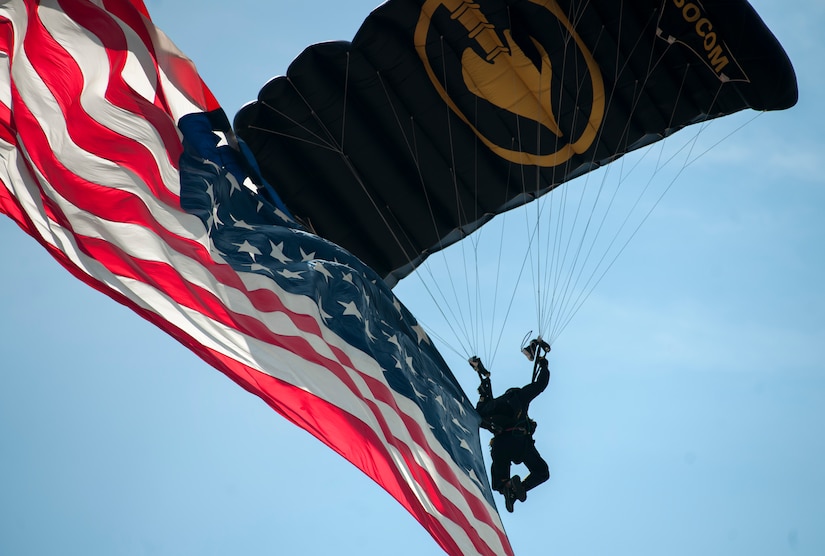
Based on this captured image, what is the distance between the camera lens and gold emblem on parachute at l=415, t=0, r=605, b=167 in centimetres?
1048

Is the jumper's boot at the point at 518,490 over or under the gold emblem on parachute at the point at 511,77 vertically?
under

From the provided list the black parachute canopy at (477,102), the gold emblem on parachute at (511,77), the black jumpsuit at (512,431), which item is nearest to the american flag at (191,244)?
the black jumpsuit at (512,431)

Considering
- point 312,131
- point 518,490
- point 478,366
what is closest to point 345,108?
point 312,131

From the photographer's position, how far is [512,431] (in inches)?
379

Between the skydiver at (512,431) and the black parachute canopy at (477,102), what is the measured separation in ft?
7.91

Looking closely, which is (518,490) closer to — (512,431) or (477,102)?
(512,431)

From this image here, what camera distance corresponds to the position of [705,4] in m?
10.4

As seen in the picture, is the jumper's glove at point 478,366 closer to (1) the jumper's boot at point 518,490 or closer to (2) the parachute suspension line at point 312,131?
(1) the jumper's boot at point 518,490

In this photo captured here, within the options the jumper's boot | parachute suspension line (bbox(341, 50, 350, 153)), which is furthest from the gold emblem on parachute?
the jumper's boot

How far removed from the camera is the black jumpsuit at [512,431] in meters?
9.62

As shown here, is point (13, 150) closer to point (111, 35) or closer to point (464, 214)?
point (111, 35)

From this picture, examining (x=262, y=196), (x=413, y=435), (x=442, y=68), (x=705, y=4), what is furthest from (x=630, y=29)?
(x=413, y=435)

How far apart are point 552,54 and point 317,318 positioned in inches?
169

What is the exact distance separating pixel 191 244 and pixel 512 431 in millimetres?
3578
